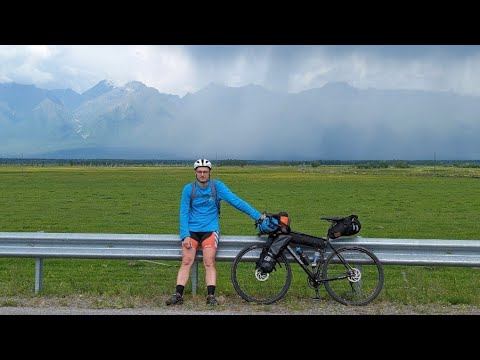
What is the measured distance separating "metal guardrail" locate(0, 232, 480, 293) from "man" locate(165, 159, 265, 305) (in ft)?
0.74

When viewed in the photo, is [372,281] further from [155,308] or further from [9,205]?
[9,205]

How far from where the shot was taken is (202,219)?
23.3 ft

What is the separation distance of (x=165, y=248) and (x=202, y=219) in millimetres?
663

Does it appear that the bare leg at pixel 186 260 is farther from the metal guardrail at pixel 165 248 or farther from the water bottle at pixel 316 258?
the water bottle at pixel 316 258

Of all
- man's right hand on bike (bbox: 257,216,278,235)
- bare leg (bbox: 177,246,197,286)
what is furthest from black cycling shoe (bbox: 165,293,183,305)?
man's right hand on bike (bbox: 257,216,278,235)

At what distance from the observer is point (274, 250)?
693 cm

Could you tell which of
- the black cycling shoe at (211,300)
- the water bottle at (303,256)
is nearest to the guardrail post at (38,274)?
the black cycling shoe at (211,300)

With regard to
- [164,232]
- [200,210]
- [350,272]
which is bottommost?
[164,232]

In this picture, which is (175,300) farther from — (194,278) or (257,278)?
(257,278)

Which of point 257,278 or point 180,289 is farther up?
point 257,278

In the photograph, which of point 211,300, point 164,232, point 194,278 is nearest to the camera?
point 211,300

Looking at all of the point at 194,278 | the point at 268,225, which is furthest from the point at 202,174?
the point at 194,278

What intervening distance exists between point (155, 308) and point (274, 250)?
62.8 inches

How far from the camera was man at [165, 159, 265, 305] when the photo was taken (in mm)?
7016
